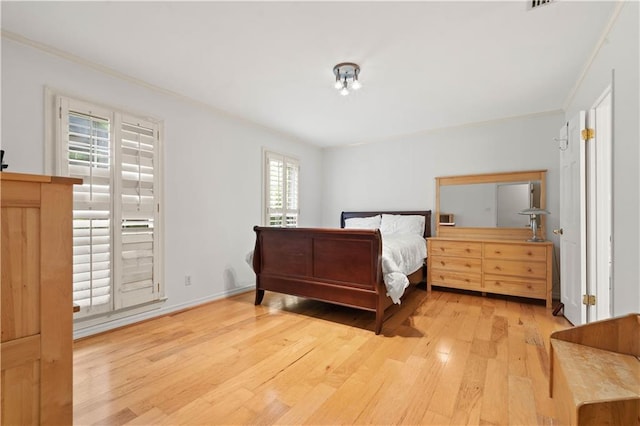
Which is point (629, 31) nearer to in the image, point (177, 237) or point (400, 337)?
point (400, 337)

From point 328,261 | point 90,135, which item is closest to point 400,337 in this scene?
point 328,261

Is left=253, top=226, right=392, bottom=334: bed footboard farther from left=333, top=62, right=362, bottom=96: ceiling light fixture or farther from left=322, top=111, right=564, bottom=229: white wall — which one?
left=322, top=111, right=564, bottom=229: white wall

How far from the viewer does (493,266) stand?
361 cm

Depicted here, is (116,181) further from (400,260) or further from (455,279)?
(455,279)

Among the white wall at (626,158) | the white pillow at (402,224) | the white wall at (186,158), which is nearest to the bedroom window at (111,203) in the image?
the white wall at (186,158)

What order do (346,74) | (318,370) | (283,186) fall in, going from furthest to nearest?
(283,186) < (346,74) < (318,370)

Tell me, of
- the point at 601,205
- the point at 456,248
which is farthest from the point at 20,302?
the point at 456,248

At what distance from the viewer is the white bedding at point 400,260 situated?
2.62m

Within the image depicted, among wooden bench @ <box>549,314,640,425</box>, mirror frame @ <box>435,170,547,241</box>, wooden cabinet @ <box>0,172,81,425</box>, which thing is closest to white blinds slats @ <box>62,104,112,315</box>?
wooden cabinet @ <box>0,172,81,425</box>

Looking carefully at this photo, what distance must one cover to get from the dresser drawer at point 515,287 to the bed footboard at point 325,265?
161cm

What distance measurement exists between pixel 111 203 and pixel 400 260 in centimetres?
289

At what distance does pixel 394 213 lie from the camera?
4762 mm

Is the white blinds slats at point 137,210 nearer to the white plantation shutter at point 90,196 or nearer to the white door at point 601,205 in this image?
the white plantation shutter at point 90,196

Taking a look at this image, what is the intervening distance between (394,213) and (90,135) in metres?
4.01
